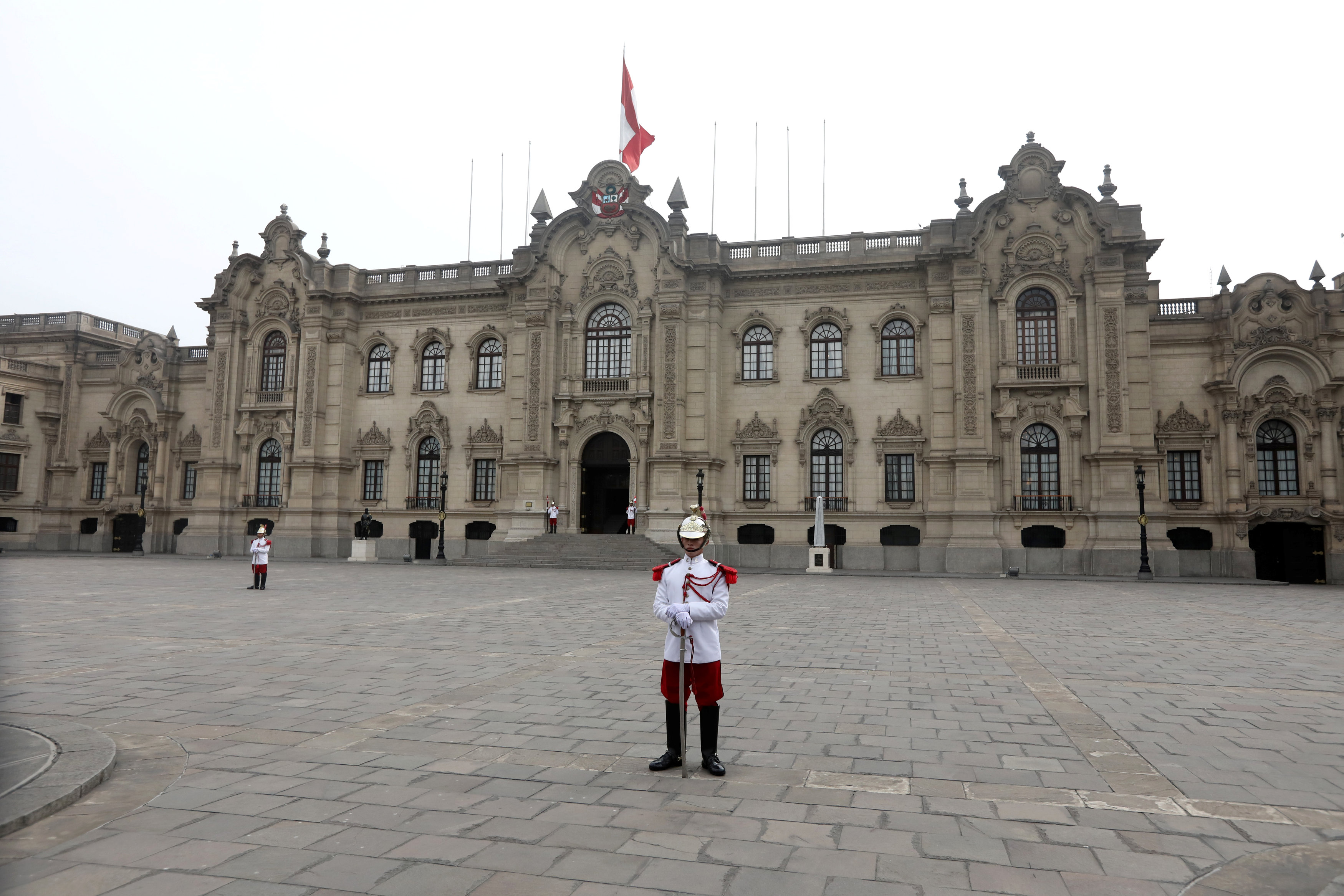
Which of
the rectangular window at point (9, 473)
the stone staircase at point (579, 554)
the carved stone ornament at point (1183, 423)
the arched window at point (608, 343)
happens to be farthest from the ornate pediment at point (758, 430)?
the rectangular window at point (9, 473)

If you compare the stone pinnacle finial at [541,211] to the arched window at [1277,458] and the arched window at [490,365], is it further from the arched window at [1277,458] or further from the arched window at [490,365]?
the arched window at [1277,458]

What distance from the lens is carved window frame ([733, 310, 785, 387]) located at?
116 ft

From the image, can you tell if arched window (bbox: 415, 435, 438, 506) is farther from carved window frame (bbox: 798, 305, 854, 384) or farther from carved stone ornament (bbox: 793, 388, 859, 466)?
carved window frame (bbox: 798, 305, 854, 384)

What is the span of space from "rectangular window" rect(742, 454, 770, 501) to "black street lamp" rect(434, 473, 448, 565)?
497 inches

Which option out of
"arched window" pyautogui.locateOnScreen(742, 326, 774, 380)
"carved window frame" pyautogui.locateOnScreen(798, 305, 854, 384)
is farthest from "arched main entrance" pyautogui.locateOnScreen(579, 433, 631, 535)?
"carved window frame" pyautogui.locateOnScreen(798, 305, 854, 384)

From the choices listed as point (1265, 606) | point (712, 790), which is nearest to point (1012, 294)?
point (1265, 606)

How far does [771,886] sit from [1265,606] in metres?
19.9

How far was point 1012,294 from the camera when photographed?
32719 mm

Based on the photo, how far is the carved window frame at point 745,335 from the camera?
3550 centimetres

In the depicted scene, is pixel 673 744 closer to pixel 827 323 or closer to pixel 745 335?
pixel 827 323

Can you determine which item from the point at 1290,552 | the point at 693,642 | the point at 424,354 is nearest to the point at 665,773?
the point at 693,642

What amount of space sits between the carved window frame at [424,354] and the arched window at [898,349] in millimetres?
19039

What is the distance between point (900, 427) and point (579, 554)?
1357 centimetres

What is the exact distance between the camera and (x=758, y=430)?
115 feet
